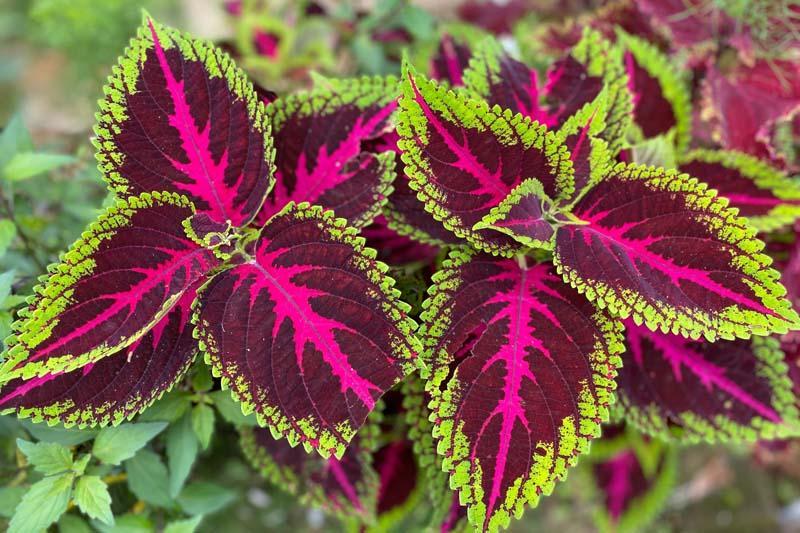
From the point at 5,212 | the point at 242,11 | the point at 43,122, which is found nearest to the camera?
the point at 5,212

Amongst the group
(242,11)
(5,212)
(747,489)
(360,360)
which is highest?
(242,11)

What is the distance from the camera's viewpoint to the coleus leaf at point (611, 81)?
2.99 feet

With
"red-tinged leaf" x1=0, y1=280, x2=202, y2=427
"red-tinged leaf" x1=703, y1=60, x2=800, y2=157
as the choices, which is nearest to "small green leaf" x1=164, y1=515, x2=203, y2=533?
"red-tinged leaf" x1=0, y1=280, x2=202, y2=427

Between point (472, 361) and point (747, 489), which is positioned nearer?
point (472, 361)

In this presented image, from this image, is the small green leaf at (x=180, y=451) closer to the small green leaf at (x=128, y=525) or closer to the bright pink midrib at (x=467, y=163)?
the small green leaf at (x=128, y=525)

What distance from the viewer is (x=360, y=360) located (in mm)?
719

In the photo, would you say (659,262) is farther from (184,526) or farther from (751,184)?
(184,526)

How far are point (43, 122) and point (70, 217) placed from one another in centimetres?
116

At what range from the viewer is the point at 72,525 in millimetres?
921

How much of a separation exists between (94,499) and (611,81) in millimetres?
896

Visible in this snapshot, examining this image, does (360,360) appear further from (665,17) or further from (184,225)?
(665,17)

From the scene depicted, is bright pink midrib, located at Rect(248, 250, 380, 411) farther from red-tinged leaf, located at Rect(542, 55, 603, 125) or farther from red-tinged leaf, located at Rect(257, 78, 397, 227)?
red-tinged leaf, located at Rect(542, 55, 603, 125)

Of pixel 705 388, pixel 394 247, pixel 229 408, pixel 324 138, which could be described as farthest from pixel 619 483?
pixel 324 138

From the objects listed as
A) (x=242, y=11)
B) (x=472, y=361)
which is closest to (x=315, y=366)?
(x=472, y=361)
